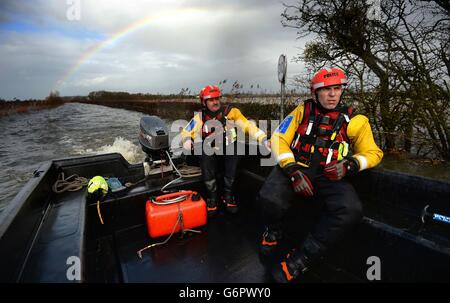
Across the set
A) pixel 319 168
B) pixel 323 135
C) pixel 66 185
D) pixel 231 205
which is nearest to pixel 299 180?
pixel 319 168

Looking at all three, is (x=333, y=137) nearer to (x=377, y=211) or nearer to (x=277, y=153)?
(x=277, y=153)

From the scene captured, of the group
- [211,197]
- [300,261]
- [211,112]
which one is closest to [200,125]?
[211,112]

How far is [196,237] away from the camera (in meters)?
2.73

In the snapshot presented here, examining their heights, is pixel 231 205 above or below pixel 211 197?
below

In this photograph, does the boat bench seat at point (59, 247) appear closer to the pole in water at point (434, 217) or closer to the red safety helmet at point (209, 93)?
the red safety helmet at point (209, 93)

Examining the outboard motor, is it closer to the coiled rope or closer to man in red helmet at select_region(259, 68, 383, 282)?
the coiled rope

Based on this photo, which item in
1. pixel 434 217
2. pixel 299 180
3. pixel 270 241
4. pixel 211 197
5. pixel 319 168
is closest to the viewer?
pixel 434 217

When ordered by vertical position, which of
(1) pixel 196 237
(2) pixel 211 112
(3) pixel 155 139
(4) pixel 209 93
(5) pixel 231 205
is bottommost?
(1) pixel 196 237

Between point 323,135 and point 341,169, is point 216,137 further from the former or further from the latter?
point 341,169

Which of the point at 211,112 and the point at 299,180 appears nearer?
the point at 299,180

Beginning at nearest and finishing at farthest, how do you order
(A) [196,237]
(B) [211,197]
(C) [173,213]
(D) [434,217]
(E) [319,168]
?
(D) [434,217] < (E) [319,168] < (C) [173,213] < (A) [196,237] < (B) [211,197]

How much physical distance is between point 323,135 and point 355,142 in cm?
30

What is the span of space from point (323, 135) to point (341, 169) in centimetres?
36
